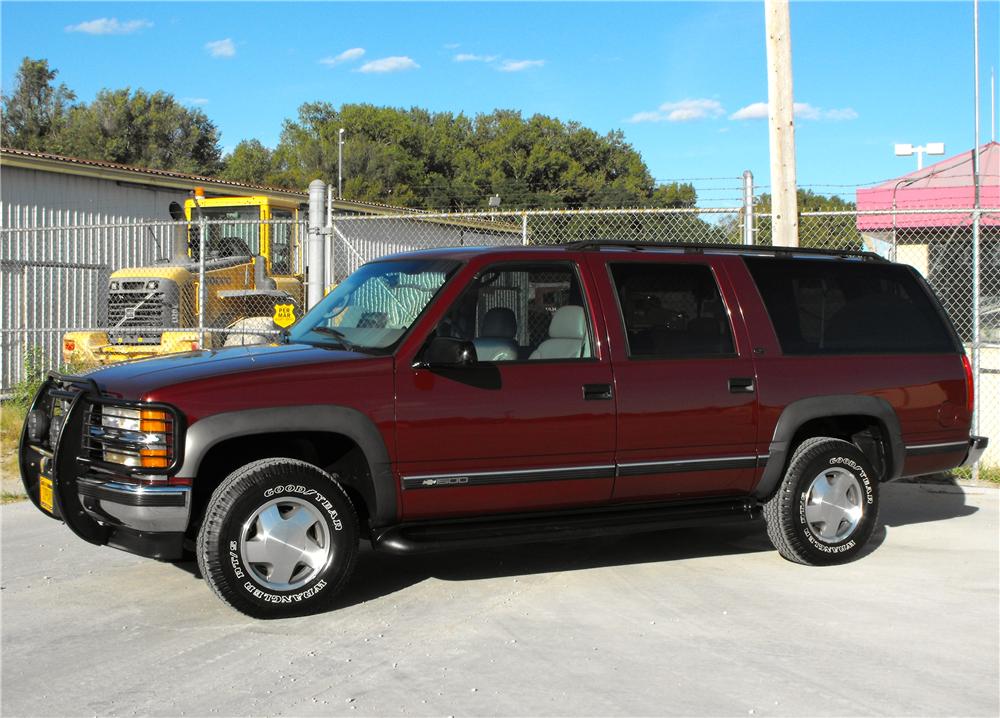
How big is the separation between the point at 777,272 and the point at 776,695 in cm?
311

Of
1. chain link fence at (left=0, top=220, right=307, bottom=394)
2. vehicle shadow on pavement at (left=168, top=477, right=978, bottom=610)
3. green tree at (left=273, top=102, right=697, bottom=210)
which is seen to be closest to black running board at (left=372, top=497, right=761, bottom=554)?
vehicle shadow on pavement at (left=168, top=477, right=978, bottom=610)

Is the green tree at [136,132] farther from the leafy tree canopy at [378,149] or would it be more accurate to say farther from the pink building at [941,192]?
the pink building at [941,192]

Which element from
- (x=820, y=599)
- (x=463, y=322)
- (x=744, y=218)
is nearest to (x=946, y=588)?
(x=820, y=599)

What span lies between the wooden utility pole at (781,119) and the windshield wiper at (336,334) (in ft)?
16.2

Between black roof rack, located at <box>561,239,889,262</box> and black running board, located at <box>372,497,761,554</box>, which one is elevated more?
black roof rack, located at <box>561,239,889,262</box>

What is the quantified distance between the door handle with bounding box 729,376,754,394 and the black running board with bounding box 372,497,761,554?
671 millimetres

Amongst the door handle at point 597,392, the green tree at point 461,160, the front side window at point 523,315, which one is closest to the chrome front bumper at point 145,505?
the front side window at point 523,315

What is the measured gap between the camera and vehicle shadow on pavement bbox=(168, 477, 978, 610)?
6223 millimetres

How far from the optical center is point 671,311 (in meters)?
6.30

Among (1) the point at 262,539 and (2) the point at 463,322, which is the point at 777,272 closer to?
(2) the point at 463,322

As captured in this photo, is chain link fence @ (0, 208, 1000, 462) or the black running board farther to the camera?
chain link fence @ (0, 208, 1000, 462)

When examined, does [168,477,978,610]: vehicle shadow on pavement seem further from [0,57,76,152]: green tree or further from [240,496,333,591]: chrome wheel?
[0,57,76,152]: green tree

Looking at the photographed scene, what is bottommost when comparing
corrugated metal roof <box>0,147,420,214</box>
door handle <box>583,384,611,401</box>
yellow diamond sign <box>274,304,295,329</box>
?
door handle <box>583,384,611,401</box>

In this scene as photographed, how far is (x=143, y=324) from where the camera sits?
49.0 feet
